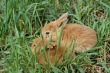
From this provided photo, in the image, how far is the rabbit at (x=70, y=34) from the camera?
5357 millimetres

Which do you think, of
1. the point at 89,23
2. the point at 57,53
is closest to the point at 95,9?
the point at 89,23

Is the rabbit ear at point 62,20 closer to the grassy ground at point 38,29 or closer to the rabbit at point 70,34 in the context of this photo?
the rabbit at point 70,34

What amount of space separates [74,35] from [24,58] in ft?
2.84

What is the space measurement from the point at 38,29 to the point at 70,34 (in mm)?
519

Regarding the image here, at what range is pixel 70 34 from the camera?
220 inches

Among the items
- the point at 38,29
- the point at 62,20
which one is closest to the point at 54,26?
the point at 62,20

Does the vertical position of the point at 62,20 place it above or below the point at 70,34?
above

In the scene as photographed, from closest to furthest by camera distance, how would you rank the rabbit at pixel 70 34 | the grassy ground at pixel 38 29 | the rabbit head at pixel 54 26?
the grassy ground at pixel 38 29 → the rabbit at pixel 70 34 → the rabbit head at pixel 54 26

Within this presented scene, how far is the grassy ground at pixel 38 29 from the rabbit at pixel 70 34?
0.14 meters

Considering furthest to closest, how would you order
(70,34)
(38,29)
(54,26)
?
(38,29), (54,26), (70,34)

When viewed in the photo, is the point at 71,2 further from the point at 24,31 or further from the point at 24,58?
the point at 24,58

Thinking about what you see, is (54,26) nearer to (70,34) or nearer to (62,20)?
(62,20)

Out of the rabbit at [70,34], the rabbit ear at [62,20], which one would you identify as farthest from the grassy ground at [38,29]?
the rabbit ear at [62,20]

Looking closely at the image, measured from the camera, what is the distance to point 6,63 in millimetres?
5066
